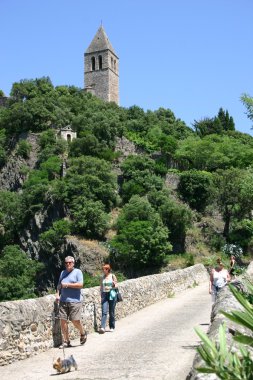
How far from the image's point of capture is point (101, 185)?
50.8m

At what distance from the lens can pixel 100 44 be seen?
329ft

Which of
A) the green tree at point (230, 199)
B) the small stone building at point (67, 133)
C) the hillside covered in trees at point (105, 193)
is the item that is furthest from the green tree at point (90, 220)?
the small stone building at point (67, 133)

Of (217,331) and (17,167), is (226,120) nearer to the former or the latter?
(17,167)

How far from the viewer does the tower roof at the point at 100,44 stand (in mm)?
99438

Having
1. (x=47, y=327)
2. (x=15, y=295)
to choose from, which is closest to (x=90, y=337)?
(x=47, y=327)

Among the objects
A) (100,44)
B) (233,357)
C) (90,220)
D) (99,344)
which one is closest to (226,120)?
(100,44)

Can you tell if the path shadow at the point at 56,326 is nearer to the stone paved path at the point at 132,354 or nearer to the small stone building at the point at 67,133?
the stone paved path at the point at 132,354

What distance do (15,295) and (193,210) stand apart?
2259cm

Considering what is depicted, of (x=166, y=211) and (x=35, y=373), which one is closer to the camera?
(x=35, y=373)

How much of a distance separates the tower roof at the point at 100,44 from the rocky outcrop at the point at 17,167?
44.3 meters

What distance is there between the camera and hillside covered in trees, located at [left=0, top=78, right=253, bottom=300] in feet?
151

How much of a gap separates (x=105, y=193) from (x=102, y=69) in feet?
174

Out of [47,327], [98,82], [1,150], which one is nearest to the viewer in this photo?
[47,327]

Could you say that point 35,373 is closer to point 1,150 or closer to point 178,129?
point 1,150
